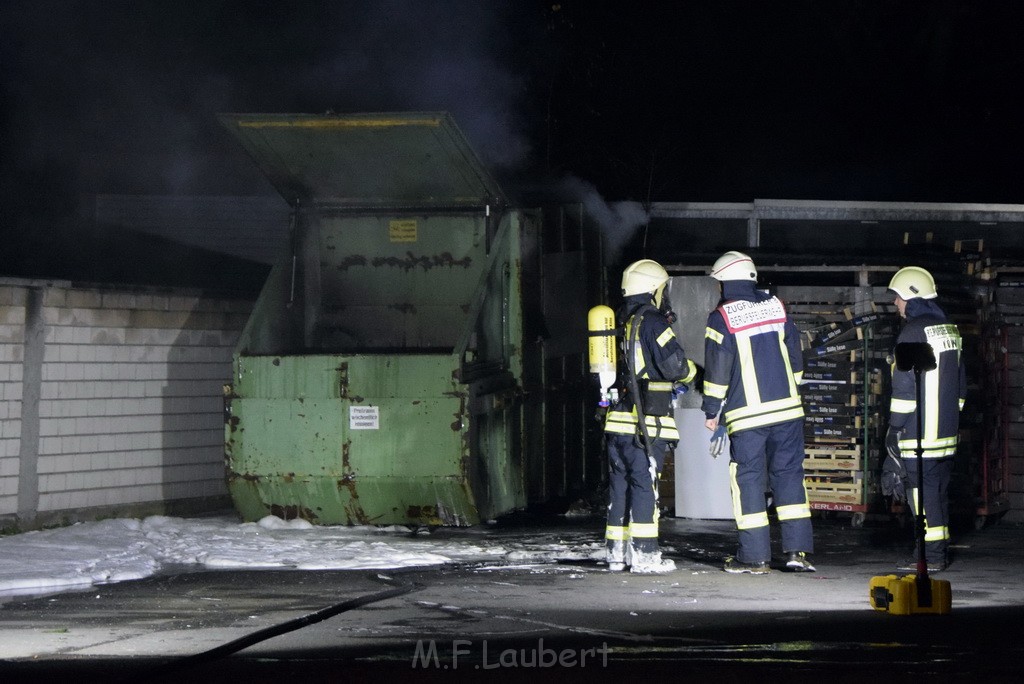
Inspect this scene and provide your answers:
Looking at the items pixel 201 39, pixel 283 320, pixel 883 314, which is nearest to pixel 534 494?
pixel 283 320

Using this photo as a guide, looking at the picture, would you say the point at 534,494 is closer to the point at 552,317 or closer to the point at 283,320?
the point at 552,317

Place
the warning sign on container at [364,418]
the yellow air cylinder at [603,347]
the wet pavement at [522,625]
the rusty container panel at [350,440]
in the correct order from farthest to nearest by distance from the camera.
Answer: the warning sign on container at [364,418] < the rusty container panel at [350,440] < the yellow air cylinder at [603,347] < the wet pavement at [522,625]

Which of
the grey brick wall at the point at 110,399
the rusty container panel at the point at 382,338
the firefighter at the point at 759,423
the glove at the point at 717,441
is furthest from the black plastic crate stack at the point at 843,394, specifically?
the grey brick wall at the point at 110,399

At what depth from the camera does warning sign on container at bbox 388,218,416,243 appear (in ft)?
37.3

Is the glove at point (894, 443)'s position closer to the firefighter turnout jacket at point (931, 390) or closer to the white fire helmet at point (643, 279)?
the firefighter turnout jacket at point (931, 390)

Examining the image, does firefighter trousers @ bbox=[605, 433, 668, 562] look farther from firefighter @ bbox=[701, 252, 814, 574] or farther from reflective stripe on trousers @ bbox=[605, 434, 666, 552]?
firefighter @ bbox=[701, 252, 814, 574]

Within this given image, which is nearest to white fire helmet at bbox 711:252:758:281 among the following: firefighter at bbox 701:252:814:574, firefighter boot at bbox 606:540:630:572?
firefighter at bbox 701:252:814:574

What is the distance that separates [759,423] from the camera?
8711 millimetres

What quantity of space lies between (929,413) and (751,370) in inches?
47.8

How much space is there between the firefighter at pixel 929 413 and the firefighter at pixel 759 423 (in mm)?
663

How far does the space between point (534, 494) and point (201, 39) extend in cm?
1204

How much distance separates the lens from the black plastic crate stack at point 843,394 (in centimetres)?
1145

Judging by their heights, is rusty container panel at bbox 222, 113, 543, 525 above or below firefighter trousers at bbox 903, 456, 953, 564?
above

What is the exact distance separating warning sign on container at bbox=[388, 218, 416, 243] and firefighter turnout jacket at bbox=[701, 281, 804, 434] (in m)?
3.37
